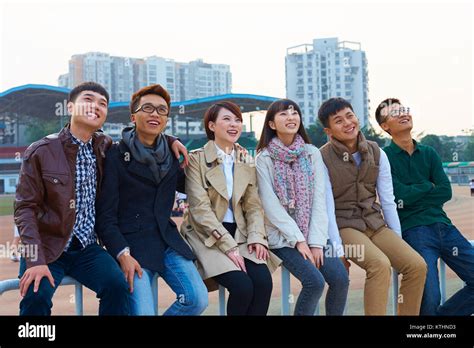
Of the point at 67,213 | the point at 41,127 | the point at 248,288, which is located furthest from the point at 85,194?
the point at 41,127

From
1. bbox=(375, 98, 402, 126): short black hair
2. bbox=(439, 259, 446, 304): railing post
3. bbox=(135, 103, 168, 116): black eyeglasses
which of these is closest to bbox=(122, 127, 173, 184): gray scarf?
bbox=(135, 103, 168, 116): black eyeglasses

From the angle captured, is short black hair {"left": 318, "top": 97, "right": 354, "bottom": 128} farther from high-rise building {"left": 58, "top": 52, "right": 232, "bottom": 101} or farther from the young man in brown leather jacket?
high-rise building {"left": 58, "top": 52, "right": 232, "bottom": 101}

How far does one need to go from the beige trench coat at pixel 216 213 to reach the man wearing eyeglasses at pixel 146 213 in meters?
0.09

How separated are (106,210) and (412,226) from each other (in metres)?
1.65

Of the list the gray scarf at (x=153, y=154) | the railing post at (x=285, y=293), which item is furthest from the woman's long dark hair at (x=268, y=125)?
the railing post at (x=285, y=293)

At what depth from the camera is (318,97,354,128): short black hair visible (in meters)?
3.03

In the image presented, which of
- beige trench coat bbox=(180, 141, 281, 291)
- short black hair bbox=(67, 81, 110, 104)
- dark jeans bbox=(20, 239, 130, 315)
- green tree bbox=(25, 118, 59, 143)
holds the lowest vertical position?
dark jeans bbox=(20, 239, 130, 315)

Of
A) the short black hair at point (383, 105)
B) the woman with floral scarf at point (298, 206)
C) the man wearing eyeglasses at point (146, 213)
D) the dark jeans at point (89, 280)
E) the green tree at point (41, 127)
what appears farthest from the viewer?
the green tree at point (41, 127)

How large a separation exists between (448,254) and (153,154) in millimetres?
1680

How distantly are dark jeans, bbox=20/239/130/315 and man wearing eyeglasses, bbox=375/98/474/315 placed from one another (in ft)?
5.19

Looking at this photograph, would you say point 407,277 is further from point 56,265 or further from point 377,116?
point 56,265

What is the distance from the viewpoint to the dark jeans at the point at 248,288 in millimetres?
2541

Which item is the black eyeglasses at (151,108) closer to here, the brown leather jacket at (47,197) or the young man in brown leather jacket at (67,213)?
the young man in brown leather jacket at (67,213)

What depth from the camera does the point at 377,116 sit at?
321 cm
